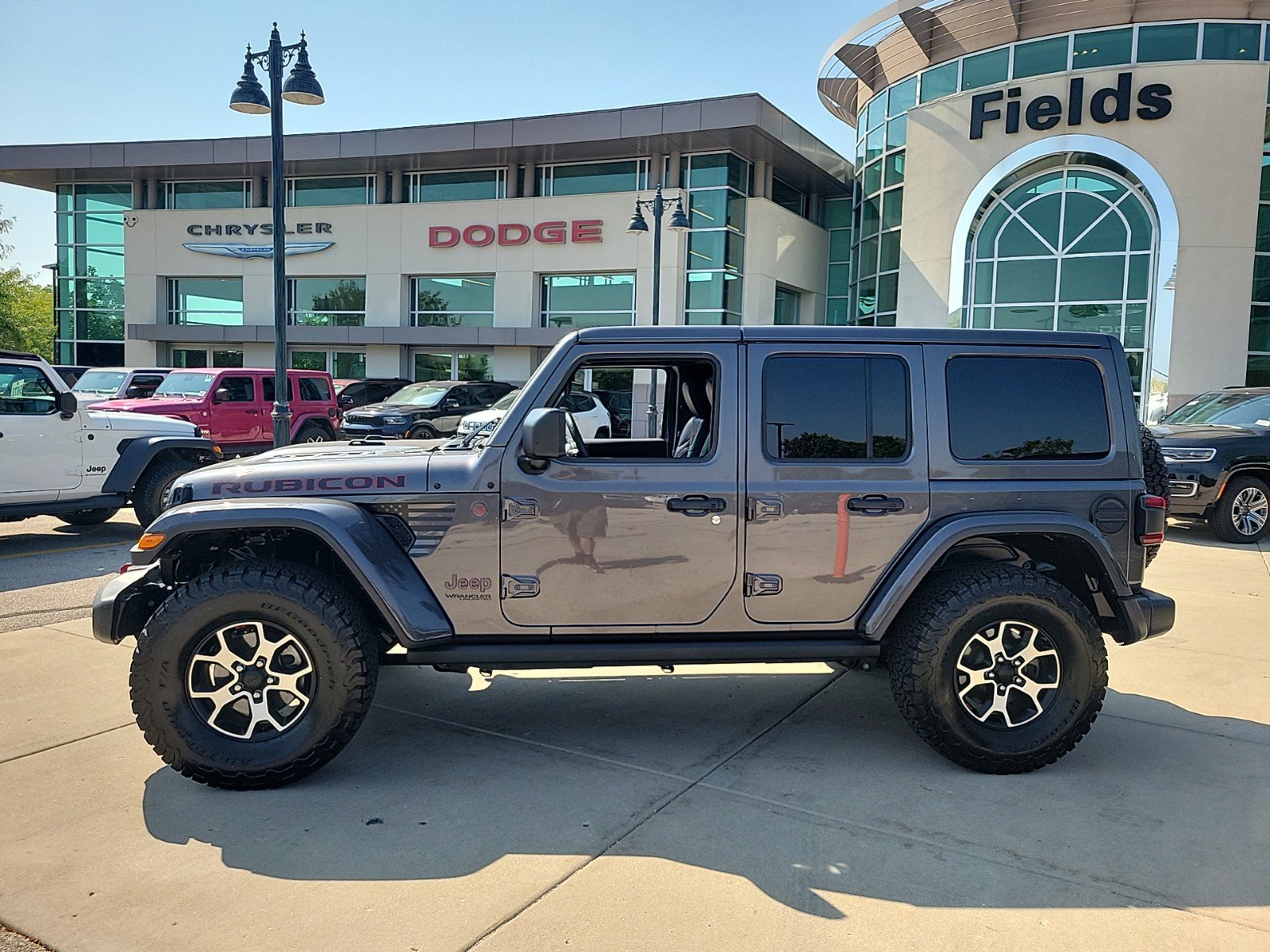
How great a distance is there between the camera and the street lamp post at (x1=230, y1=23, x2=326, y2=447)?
12227mm

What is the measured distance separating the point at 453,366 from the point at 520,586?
94.5 feet

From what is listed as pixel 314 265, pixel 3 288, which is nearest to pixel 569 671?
pixel 314 265

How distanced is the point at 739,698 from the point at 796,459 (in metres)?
1.70

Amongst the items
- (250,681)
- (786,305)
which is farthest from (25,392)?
(786,305)

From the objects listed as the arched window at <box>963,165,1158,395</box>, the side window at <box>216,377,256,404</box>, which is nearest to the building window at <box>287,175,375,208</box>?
the side window at <box>216,377,256,404</box>

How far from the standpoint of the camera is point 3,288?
4703 centimetres

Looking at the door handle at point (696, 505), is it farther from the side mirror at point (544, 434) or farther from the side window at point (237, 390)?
the side window at point (237, 390)

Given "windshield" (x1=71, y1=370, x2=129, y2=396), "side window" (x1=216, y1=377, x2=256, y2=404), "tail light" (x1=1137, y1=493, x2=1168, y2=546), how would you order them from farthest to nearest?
"windshield" (x1=71, y1=370, x2=129, y2=396) < "side window" (x1=216, y1=377, x2=256, y2=404) < "tail light" (x1=1137, y1=493, x2=1168, y2=546)

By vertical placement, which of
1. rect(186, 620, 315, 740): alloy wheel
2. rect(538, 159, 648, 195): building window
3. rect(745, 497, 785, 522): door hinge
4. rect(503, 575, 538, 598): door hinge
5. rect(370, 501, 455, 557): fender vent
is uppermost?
rect(538, 159, 648, 195): building window

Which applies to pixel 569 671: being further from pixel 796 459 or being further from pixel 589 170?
pixel 589 170

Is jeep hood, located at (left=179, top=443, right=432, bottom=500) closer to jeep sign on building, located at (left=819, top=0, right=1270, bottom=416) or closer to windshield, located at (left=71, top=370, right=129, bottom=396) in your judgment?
windshield, located at (left=71, top=370, right=129, bottom=396)

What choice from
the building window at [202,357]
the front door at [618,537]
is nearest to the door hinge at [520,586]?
the front door at [618,537]

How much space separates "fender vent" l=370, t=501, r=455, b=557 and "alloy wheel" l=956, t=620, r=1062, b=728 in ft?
7.85

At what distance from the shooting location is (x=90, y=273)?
1469 inches
